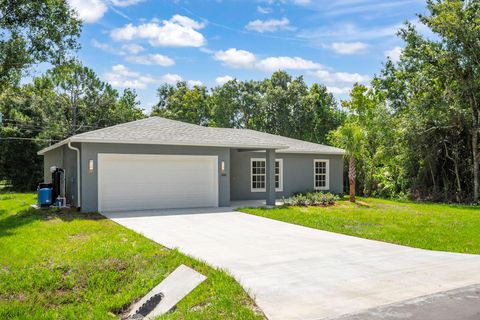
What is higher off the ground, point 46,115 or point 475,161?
point 46,115

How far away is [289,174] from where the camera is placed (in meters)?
18.8

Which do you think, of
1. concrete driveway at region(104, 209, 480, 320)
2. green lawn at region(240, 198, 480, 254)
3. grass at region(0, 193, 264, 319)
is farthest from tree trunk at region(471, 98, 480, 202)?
grass at region(0, 193, 264, 319)

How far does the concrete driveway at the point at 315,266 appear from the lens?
4.88 m

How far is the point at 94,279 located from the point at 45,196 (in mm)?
9560

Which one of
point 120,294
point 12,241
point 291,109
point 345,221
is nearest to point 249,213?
point 345,221

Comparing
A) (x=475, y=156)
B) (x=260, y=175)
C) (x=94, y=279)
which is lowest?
(x=94, y=279)

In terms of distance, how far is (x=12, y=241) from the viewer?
27.8ft

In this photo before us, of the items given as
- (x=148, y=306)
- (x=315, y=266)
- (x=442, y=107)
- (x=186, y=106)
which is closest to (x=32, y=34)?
(x=148, y=306)

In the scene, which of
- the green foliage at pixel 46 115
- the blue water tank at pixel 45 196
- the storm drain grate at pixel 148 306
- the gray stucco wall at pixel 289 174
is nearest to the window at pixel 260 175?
the gray stucco wall at pixel 289 174

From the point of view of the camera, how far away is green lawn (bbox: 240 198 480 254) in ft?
28.9

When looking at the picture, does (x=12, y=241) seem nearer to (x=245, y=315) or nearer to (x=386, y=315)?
(x=245, y=315)

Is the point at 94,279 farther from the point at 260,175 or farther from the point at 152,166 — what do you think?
the point at 260,175

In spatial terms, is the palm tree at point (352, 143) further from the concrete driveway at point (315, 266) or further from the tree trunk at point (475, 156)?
the concrete driveway at point (315, 266)

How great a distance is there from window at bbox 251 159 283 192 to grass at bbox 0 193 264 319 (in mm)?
9784
